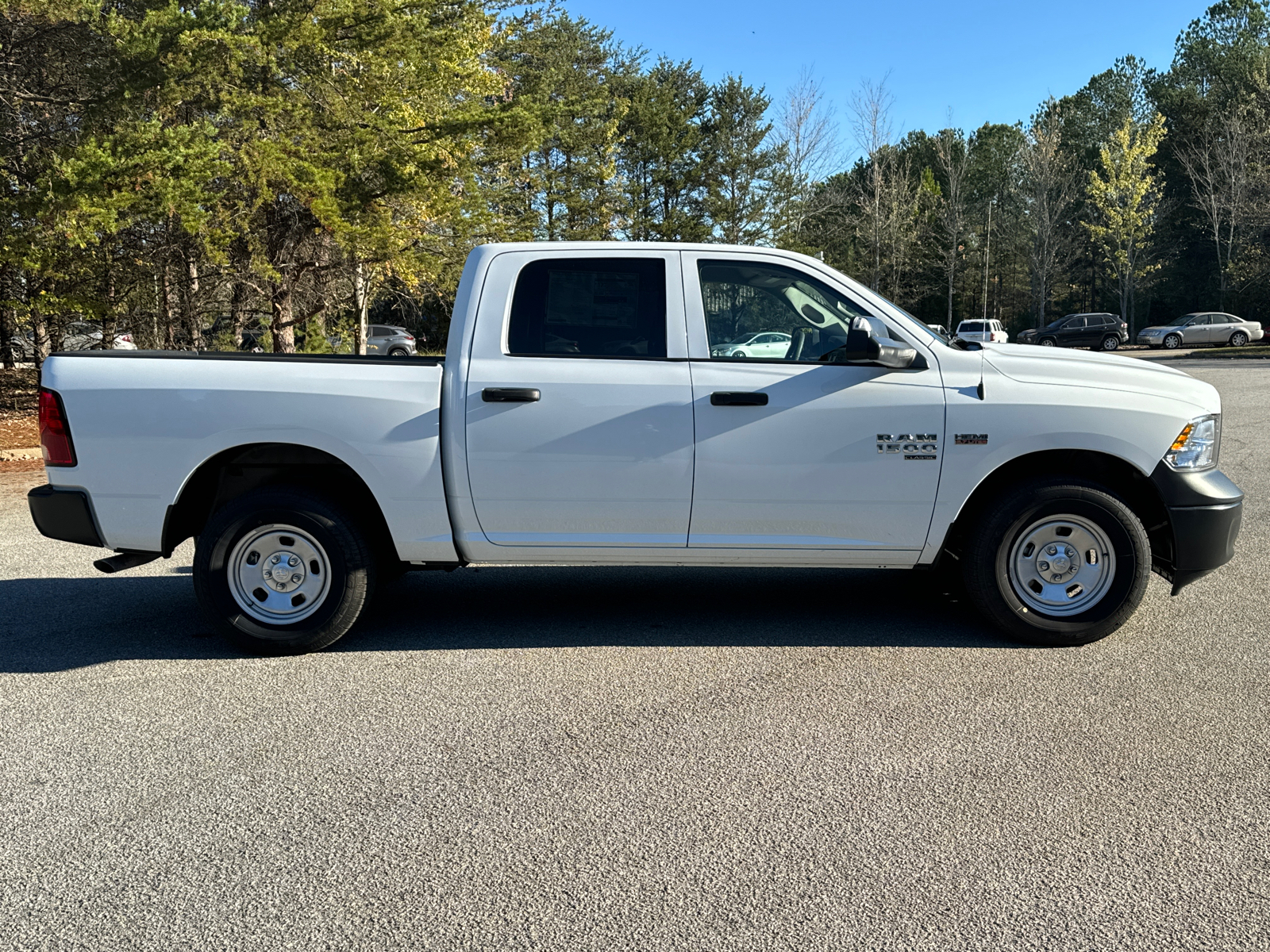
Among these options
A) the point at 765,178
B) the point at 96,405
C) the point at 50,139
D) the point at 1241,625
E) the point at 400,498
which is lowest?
the point at 1241,625

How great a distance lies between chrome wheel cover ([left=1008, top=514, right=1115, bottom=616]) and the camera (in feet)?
17.0

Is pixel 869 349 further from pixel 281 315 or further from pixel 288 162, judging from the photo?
pixel 281 315

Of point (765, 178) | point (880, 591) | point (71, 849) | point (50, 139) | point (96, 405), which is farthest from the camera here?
point (765, 178)

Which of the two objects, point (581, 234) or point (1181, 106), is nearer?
point (581, 234)

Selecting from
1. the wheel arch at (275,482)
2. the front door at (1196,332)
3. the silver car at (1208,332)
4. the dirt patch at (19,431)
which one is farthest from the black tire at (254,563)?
the front door at (1196,332)

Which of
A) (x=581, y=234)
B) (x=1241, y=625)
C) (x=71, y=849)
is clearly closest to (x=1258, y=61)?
(x=581, y=234)

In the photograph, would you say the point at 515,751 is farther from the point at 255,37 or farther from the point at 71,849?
the point at 255,37

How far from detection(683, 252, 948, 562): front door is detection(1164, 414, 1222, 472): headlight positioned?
3.80ft

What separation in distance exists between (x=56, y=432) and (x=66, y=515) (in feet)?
1.37

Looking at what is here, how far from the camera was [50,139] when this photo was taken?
624 inches

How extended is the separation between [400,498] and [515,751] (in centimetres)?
164

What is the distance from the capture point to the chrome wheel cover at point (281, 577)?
5.22 m

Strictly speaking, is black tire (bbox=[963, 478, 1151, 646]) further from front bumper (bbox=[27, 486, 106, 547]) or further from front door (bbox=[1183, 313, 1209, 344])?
front door (bbox=[1183, 313, 1209, 344])

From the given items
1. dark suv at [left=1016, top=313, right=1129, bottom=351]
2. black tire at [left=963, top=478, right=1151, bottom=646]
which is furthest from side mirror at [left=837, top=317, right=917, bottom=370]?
dark suv at [left=1016, top=313, right=1129, bottom=351]
